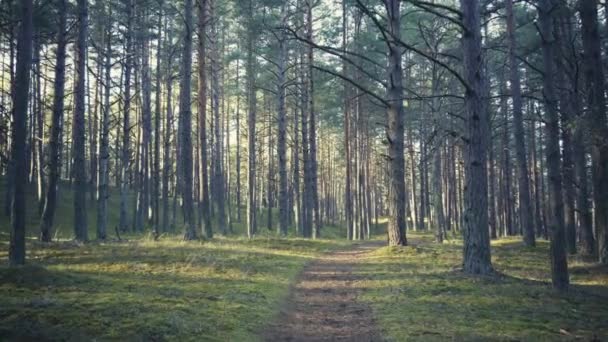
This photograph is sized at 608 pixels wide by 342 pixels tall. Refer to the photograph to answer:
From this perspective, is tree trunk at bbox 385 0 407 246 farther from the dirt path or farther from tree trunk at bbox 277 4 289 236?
tree trunk at bbox 277 4 289 236

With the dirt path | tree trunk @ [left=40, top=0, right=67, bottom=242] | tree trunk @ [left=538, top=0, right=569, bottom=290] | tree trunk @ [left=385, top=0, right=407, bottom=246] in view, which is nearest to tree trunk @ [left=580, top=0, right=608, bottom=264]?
tree trunk @ [left=538, top=0, right=569, bottom=290]

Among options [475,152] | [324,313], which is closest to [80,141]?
[324,313]

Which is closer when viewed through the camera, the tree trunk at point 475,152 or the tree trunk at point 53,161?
the tree trunk at point 475,152

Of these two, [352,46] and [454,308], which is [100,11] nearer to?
[352,46]

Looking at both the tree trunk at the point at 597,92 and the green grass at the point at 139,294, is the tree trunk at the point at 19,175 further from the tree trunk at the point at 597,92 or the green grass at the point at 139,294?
the tree trunk at the point at 597,92

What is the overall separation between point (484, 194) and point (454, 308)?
3.65 m

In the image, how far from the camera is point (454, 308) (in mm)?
7738

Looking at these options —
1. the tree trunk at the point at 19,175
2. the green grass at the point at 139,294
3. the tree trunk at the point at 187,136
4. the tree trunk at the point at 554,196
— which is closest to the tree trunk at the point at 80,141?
the green grass at the point at 139,294

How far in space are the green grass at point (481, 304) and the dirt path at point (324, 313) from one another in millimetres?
313

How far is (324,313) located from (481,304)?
108 inches

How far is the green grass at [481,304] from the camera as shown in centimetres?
643

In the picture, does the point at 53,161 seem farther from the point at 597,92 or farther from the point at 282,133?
the point at 597,92

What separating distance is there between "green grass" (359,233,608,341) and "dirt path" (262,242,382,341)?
313 mm

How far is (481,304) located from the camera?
793 centimetres
